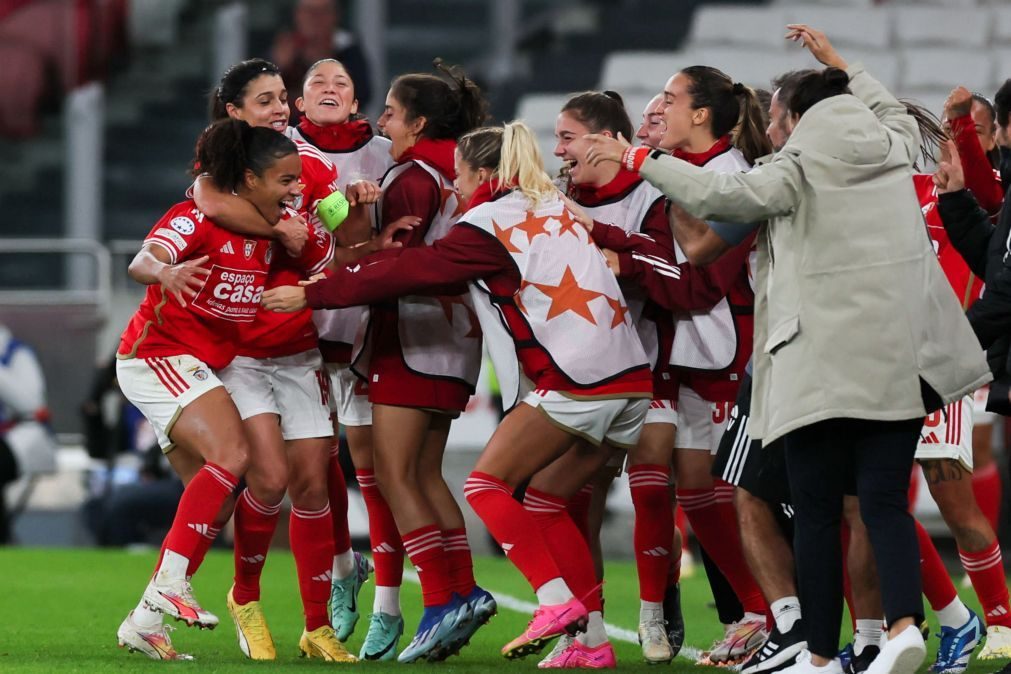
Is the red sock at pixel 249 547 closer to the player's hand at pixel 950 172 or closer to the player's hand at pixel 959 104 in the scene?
the player's hand at pixel 950 172

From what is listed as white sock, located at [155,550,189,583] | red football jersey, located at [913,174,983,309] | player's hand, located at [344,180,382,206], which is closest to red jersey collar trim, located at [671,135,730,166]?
red football jersey, located at [913,174,983,309]

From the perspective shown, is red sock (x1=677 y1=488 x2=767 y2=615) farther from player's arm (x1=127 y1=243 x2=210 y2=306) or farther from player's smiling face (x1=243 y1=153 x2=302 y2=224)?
player's arm (x1=127 y1=243 x2=210 y2=306)

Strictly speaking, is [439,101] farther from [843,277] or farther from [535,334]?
[843,277]

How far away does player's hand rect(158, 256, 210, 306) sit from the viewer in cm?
505

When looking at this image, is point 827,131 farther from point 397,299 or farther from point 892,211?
point 397,299

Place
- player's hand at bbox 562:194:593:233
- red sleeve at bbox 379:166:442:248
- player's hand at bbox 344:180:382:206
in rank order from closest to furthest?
1. player's hand at bbox 562:194:593:233
2. player's hand at bbox 344:180:382:206
3. red sleeve at bbox 379:166:442:248

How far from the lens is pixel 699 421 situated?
5633 millimetres

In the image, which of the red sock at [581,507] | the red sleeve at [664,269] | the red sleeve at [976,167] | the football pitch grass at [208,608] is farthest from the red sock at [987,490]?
the red sleeve at [664,269]

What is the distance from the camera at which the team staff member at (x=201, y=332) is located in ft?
17.0

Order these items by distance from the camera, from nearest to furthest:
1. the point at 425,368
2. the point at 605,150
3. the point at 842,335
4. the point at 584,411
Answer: the point at 842,335, the point at 605,150, the point at 584,411, the point at 425,368

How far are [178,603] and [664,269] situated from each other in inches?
69.7

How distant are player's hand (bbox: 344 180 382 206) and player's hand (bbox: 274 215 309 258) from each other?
17cm

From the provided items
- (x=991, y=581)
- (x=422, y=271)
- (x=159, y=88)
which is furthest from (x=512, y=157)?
(x=159, y=88)

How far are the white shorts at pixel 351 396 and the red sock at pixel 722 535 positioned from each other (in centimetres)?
111
